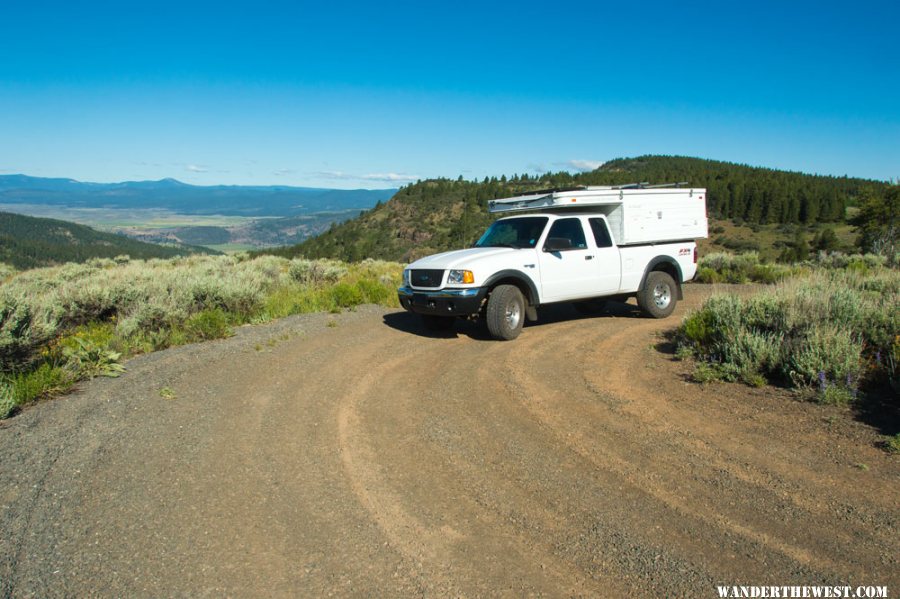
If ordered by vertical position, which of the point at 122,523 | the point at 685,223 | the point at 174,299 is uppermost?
the point at 685,223

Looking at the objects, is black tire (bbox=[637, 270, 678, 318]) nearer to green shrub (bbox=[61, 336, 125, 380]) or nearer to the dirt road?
the dirt road

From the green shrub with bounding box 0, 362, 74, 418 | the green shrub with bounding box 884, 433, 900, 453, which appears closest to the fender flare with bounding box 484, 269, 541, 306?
the green shrub with bounding box 884, 433, 900, 453

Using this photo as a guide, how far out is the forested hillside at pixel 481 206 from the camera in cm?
6812

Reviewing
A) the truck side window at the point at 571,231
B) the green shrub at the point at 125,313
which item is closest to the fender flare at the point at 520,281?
the truck side window at the point at 571,231

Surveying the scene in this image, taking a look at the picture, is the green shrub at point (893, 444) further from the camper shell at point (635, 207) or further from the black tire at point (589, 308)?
the black tire at point (589, 308)

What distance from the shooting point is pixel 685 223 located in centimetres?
1090

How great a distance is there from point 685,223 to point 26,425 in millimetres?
10883

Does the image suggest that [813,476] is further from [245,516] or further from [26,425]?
[26,425]

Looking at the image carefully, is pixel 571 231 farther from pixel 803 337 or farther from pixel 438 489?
pixel 438 489

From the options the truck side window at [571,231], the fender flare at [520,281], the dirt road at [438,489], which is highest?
the truck side window at [571,231]

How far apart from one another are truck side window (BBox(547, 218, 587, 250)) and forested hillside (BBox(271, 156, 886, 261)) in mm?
45761

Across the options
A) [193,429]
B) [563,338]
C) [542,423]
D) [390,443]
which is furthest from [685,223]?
[193,429]

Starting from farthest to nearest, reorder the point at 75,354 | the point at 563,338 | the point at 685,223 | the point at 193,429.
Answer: the point at 685,223, the point at 563,338, the point at 75,354, the point at 193,429

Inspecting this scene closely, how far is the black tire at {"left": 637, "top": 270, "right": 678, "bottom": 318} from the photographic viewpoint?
10359mm
